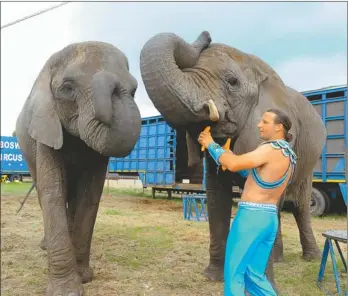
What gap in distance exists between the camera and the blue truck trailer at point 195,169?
12.2m

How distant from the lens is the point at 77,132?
4.58 meters

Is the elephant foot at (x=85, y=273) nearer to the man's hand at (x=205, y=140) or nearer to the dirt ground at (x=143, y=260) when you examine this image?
the dirt ground at (x=143, y=260)

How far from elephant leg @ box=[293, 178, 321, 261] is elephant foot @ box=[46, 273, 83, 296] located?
379 centimetres

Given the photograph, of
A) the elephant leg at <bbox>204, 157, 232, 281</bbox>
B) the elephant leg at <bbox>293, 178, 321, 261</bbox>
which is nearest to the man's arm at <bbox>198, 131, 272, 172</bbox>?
the elephant leg at <bbox>204, 157, 232, 281</bbox>

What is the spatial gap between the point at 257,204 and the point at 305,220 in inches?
162

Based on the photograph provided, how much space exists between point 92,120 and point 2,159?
92.1 ft

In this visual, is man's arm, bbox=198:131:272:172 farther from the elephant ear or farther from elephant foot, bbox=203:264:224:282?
elephant foot, bbox=203:264:224:282

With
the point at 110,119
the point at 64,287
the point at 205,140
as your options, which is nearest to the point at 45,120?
the point at 110,119

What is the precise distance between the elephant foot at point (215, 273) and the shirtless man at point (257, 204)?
2156mm

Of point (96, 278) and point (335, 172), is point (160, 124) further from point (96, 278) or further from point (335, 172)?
point (96, 278)

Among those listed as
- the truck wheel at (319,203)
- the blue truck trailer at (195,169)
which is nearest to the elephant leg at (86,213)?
the blue truck trailer at (195,169)

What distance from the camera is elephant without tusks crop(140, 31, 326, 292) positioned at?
13.2ft

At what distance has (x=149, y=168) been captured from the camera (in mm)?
17531

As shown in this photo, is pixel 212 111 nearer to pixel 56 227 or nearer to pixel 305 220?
pixel 56 227
